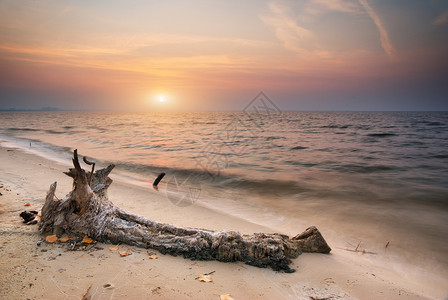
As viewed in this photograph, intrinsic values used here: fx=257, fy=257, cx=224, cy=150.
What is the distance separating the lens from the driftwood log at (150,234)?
3.41 metres

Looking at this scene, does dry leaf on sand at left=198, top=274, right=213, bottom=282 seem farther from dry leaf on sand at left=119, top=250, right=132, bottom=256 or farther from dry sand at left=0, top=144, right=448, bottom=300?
dry leaf on sand at left=119, top=250, right=132, bottom=256

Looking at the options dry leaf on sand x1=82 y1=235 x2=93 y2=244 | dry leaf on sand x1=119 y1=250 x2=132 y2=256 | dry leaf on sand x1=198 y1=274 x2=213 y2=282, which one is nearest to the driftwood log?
dry leaf on sand x1=82 y1=235 x2=93 y2=244

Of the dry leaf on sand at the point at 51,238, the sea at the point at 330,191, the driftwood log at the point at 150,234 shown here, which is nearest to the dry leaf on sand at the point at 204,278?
the driftwood log at the point at 150,234

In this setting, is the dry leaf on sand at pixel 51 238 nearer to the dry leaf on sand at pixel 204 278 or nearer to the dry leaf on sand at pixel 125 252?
the dry leaf on sand at pixel 125 252

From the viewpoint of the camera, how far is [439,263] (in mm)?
5043

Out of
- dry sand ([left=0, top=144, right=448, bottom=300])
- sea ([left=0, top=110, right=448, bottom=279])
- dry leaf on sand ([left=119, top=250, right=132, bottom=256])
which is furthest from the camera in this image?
sea ([left=0, top=110, right=448, bottom=279])

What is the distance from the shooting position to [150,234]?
3.58 meters

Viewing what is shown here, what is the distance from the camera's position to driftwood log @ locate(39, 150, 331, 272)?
3.41 meters

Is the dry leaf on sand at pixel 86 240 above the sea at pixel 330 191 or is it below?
above

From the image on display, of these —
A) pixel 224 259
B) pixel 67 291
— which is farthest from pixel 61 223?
pixel 224 259

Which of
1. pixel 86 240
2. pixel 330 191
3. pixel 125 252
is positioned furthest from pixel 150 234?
pixel 330 191

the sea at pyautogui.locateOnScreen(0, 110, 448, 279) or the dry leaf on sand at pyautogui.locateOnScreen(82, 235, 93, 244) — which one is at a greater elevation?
the dry leaf on sand at pyautogui.locateOnScreen(82, 235, 93, 244)

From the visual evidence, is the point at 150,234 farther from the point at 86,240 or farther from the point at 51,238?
the point at 51,238

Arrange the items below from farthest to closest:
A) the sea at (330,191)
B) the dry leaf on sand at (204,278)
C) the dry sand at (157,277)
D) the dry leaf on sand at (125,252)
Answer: the sea at (330,191) → the dry leaf on sand at (125,252) → the dry leaf on sand at (204,278) → the dry sand at (157,277)
